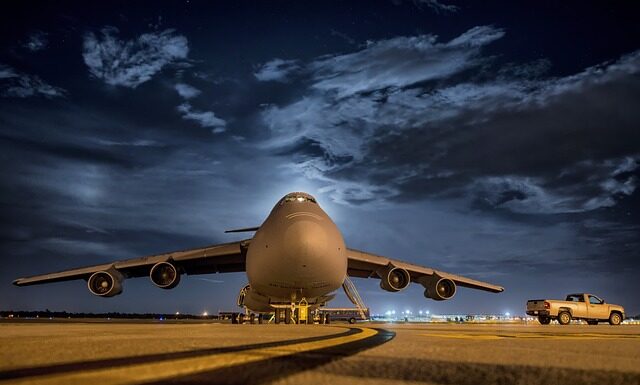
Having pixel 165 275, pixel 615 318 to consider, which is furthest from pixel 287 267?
pixel 615 318

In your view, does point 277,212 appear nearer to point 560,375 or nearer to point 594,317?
point 560,375

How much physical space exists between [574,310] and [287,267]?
16.2m

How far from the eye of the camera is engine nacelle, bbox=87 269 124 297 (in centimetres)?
1808

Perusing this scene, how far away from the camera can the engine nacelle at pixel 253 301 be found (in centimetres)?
1645

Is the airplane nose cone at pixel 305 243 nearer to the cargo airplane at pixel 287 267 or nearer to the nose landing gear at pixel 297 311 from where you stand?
the cargo airplane at pixel 287 267

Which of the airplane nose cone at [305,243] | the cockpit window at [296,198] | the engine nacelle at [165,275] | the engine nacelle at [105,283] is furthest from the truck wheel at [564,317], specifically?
the engine nacelle at [105,283]

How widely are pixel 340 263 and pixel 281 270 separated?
175cm

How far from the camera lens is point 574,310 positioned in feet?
72.8

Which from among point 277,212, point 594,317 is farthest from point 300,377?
point 594,317

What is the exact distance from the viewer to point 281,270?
12.8m

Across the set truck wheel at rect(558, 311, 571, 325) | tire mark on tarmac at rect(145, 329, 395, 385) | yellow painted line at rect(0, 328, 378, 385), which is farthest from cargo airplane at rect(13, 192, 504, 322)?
yellow painted line at rect(0, 328, 378, 385)

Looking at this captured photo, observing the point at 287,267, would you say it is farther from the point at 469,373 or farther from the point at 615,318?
the point at 615,318

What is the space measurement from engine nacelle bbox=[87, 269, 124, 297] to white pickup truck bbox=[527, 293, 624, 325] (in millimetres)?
17856

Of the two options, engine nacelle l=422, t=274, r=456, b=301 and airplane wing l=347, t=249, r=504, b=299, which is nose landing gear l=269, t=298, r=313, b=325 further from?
engine nacelle l=422, t=274, r=456, b=301
